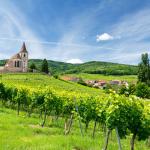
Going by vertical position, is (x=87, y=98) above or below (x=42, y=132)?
above

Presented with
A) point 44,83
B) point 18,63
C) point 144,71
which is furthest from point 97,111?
point 18,63

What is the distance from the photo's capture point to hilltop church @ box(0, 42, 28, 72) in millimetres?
127175

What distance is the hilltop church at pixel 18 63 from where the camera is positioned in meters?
127

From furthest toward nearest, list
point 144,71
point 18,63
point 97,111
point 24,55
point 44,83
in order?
point 24,55 < point 18,63 < point 144,71 < point 44,83 < point 97,111

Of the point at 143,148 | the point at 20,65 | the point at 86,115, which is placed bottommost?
the point at 143,148

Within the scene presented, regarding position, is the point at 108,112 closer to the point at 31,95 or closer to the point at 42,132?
the point at 42,132

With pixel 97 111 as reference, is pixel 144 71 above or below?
above

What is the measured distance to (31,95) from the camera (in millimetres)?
33750

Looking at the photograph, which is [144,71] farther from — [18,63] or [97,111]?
[97,111]

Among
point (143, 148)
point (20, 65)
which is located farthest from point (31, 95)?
point (20, 65)

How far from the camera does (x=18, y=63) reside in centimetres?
13488

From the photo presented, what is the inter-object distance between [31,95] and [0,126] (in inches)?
512

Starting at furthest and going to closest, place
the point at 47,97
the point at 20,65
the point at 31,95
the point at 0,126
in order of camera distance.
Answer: the point at 20,65, the point at 31,95, the point at 47,97, the point at 0,126

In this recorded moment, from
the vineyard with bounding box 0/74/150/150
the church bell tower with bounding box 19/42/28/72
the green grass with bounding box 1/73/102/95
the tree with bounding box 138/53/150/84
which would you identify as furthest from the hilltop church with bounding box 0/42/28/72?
the vineyard with bounding box 0/74/150/150
